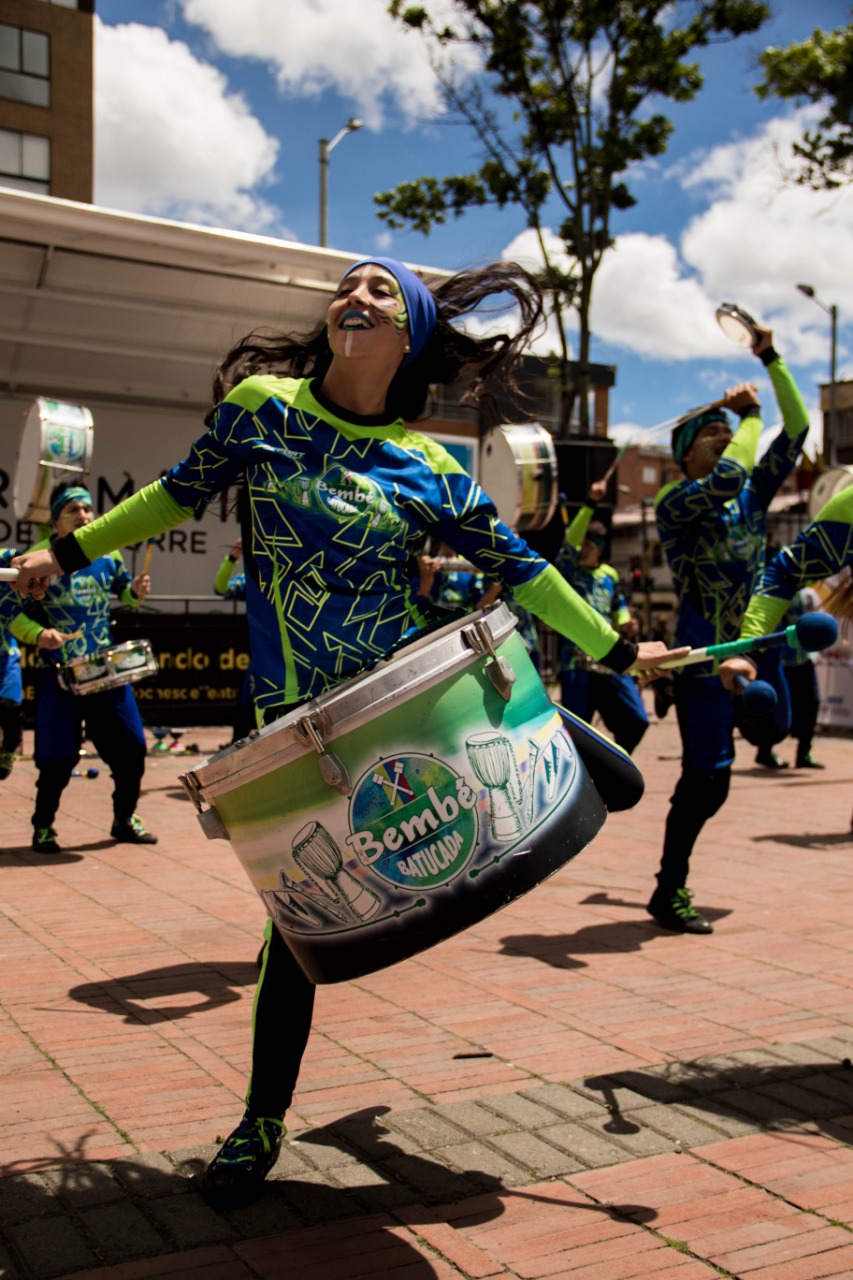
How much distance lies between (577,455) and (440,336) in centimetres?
906

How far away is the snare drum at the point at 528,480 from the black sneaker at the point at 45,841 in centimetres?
410

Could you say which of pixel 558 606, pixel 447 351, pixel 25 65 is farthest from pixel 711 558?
pixel 25 65

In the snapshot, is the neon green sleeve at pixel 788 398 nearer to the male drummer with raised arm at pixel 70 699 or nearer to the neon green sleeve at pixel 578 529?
the male drummer with raised arm at pixel 70 699

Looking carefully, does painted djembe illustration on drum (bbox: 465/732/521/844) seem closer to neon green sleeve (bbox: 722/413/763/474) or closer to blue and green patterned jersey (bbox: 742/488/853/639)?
blue and green patterned jersey (bbox: 742/488/853/639)

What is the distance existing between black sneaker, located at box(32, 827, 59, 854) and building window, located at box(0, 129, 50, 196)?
30.2 m

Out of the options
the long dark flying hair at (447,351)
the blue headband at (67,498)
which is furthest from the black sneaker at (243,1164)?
the blue headband at (67,498)

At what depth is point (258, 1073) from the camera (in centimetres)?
300

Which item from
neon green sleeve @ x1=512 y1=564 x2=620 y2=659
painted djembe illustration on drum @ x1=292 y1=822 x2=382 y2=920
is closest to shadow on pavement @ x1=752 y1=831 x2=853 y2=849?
neon green sleeve @ x1=512 y1=564 x2=620 y2=659

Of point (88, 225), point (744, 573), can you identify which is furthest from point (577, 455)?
point (744, 573)

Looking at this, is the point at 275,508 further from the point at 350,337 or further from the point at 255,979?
the point at 255,979

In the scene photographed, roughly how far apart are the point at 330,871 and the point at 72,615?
17.3ft

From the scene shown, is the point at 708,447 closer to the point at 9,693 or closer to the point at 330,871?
the point at 330,871

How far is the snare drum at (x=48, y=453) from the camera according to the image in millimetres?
8406

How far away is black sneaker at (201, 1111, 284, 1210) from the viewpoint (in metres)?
2.85
